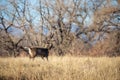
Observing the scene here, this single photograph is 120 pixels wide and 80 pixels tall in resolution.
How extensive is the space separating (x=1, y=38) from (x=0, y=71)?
17.8 metres

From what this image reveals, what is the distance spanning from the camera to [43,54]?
16.3 metres

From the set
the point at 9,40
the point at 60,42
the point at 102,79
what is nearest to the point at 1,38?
the point at 9,40

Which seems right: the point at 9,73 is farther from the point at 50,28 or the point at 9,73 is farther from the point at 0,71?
the point at 50,28

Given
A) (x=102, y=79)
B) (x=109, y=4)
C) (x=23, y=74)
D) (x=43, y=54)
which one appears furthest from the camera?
(x=109, y=4)

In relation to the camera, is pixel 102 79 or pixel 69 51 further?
pixel 69 51

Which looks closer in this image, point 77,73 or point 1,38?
point 77,73

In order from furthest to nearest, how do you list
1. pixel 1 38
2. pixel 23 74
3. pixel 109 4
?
pixel 1 38, pixel 109 4, pixel 23 74

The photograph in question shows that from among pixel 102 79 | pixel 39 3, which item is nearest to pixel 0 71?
pixel 102 79

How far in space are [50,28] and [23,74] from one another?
1728 centimetres

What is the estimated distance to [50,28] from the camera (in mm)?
25391

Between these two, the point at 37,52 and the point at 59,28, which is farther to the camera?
the point at 59,28

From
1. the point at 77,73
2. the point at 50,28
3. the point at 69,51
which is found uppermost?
the point at 77,73

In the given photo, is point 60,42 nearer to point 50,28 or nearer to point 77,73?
point 50,28

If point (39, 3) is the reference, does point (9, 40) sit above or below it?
below
